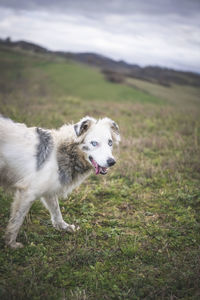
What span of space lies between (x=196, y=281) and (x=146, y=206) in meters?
2.47

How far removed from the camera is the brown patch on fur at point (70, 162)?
4.28 m

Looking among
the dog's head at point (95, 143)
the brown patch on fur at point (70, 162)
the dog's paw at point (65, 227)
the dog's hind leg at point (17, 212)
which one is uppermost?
the dog's head at point (95, 143)

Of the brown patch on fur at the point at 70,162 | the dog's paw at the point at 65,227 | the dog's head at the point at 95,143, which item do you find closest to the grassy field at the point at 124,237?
the dog's paw at the point at 65,227

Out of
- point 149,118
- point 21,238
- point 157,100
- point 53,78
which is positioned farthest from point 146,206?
point 53,78

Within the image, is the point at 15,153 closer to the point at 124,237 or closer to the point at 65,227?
the point at 65,227

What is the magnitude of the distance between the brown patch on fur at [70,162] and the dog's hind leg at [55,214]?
0.69 m

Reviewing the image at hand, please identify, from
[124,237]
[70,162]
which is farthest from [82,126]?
[124,237]

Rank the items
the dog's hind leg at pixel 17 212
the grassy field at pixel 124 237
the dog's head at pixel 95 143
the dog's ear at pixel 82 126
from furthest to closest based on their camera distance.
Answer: the dog's ear at pixel 82 126, the dog's head at pixel 95 143, the dog's hind leg at pixel 17 212, the grassy field at pixel 124 237

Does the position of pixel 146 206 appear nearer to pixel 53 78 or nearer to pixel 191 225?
pixel 191 225

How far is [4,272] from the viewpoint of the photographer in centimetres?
362

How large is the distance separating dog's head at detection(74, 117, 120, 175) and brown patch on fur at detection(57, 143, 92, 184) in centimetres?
14

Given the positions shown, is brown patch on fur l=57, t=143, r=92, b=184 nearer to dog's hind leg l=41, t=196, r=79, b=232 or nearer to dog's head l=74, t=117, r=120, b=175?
dog's head l=74, t=117, r=120, b=175

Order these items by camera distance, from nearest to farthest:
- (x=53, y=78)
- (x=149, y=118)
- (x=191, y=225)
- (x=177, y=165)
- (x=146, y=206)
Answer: (x=191, y=225)
(x=146, y=206)
(x=177, y=165)
(x=149, y=118)
(x=53, y=78)

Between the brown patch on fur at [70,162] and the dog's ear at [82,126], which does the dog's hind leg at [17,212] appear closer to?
the brown patch on fur at [70,162]
